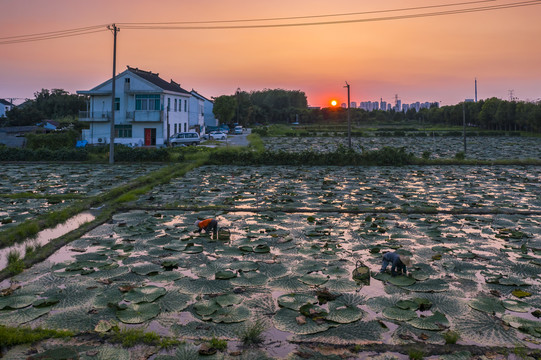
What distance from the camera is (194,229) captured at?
10.6 m

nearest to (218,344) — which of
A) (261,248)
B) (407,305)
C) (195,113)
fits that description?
(407,305)

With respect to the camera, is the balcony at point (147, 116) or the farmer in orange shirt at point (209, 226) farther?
the balcony at point (147, 116)

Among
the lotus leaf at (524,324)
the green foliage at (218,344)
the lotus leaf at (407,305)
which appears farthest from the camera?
the lotus leaf at (407,305)

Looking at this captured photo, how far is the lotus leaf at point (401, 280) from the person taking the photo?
22.7 feet

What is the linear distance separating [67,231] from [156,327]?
6333 mm

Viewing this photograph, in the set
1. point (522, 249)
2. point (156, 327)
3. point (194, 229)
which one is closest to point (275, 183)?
point (194, 229)

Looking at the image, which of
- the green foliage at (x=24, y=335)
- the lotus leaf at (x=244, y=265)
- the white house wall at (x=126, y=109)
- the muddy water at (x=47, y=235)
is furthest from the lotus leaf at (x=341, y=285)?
the white house wall at (x=126, y=109)

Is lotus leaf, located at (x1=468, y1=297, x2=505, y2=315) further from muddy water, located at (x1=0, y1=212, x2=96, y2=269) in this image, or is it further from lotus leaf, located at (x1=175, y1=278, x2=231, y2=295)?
muddy water, located at (x1=0, y1=212, x2=96, y2=269)

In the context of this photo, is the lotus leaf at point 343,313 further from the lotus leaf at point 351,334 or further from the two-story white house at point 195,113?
the two-story white house at point 195,113

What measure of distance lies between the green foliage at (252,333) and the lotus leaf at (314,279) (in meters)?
1.56

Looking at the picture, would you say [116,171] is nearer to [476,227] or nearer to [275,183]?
[275,183]

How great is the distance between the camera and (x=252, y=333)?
5234mm

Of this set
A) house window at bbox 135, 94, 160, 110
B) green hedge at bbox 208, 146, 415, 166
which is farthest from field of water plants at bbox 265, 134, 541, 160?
house window at bbox 135, 94, 160, 110

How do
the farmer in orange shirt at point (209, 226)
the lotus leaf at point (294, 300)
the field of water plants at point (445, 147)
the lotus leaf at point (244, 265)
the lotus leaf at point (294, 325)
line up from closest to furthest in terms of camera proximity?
the lotus leaf at point (294, 325), the lotus leaf at point (294, 300), the lotus leaf at point (244, 265), the farmer in orange shirt at point (209, 226), the field of water plants at point (445, 147)
